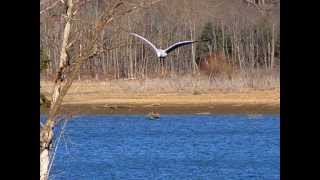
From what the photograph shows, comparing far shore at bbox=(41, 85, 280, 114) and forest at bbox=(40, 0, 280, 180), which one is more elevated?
forest at bbox=(40, 0, 280, 180)

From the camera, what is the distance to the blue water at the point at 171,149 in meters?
14.2

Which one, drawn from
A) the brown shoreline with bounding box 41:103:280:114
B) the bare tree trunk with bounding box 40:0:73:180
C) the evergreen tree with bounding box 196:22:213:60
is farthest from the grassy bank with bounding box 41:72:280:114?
A: the bare tree trunk with bounding box 40:0:73:180

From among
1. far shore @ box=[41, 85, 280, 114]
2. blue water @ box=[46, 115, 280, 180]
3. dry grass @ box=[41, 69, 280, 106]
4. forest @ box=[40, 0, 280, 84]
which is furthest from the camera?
forest @ box=[40, 0, 280, 84]

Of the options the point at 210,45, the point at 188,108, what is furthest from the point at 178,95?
the point at 210,45

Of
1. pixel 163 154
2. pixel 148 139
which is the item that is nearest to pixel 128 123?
pixel 148 139

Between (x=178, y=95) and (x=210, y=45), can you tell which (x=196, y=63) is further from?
(x=178, y=95)

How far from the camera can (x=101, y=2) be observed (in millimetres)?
5551

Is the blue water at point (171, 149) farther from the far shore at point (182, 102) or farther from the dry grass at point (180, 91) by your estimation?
the dry grass at point (180, 91)

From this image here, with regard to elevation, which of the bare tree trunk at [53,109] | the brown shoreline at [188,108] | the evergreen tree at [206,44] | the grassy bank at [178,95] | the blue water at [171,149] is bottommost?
the blue water at [171,149]

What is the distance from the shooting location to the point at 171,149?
734 inches

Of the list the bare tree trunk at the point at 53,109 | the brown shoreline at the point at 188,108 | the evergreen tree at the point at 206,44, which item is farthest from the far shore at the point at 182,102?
the bare tree trunk at the point at 53,109

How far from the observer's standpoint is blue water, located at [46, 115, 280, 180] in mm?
14234

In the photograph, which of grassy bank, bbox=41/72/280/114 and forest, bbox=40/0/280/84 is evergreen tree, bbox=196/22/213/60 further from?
grassy bank, bbox=41/72/280/114
